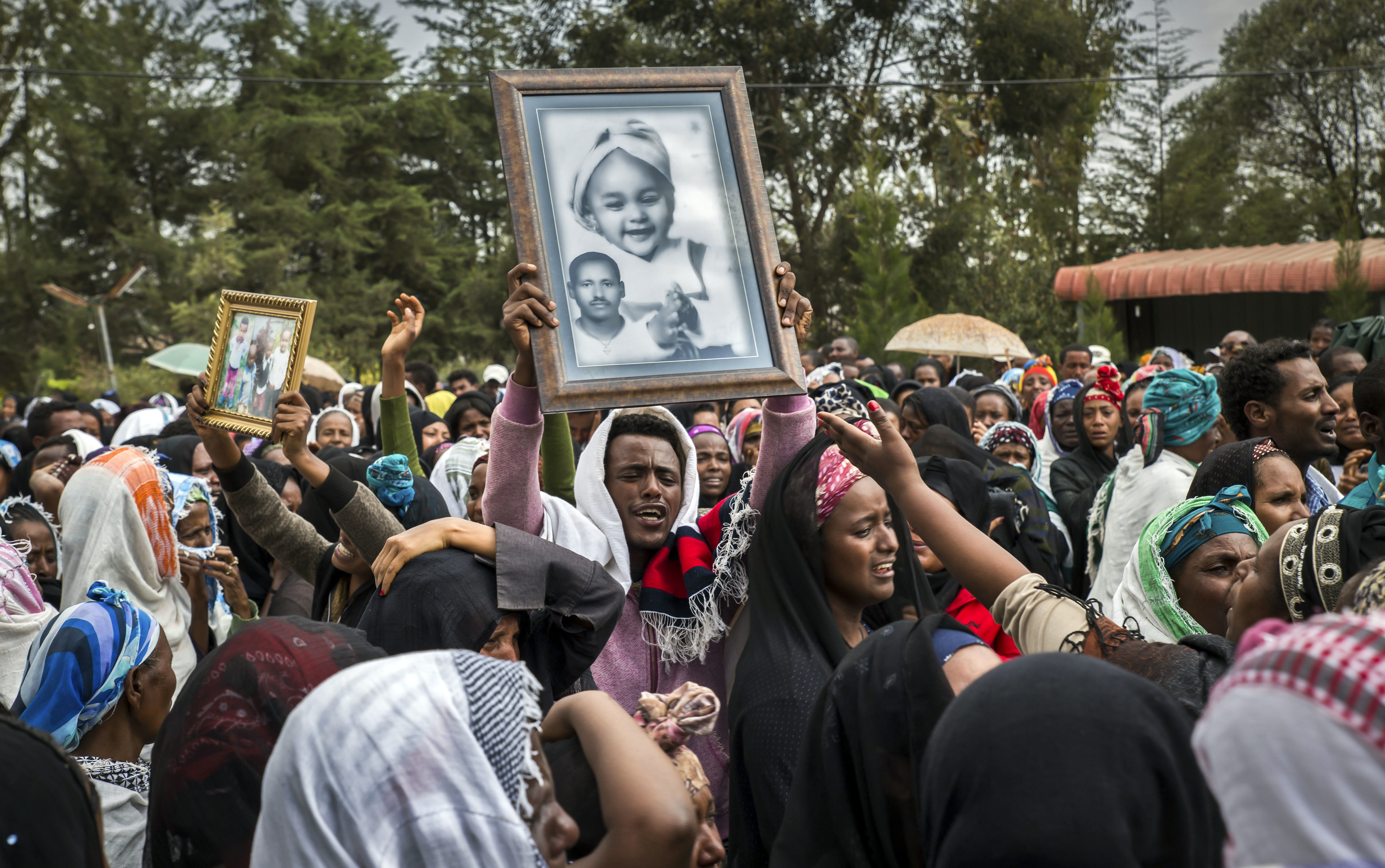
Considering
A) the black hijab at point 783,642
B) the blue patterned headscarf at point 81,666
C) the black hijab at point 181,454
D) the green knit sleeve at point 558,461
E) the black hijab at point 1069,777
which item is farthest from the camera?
the black hijab at point 181,454

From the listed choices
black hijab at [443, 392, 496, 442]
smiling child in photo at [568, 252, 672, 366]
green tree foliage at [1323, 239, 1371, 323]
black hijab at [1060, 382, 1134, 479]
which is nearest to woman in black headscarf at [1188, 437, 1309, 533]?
smiling child in photo at [568, 252, 672, 366]

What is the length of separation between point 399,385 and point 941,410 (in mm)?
3063

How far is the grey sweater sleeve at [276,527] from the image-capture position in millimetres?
3643

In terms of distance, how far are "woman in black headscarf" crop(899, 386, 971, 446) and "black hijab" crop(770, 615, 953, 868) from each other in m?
4.23

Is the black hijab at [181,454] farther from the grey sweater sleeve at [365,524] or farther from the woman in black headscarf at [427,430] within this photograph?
the grey sweater sleeve at [365,524]

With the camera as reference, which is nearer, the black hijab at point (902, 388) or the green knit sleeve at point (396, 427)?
the green knit sleeve at point (396, 427)

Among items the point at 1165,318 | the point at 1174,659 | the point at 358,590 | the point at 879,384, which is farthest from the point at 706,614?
the point at 1165,318

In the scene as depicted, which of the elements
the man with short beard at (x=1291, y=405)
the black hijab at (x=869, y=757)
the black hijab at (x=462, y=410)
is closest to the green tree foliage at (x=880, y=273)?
the black hijab at (x=462, y=410)

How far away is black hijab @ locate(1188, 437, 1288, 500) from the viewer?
3574 mm

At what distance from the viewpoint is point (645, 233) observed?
2.98m

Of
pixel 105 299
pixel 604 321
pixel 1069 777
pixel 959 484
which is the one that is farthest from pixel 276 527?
pixel 105 299

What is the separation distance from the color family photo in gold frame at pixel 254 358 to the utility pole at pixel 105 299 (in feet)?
75.2

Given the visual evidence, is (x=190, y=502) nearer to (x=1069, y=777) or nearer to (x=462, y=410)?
(x=462, y=410)

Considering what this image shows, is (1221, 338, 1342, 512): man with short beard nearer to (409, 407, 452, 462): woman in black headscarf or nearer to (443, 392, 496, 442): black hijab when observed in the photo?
(443, 392, 496, 442): black hijab
